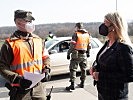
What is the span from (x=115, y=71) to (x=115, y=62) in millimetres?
101

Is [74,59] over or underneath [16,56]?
underneath

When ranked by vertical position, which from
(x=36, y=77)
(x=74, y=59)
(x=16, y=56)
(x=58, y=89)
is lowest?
(x=58, y=89)

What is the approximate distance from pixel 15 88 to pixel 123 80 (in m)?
1.26

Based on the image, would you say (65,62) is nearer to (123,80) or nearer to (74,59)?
(74,59)

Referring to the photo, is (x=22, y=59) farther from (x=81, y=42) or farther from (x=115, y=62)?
(x=81, y=42)

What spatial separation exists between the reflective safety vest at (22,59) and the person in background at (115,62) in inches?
28.5

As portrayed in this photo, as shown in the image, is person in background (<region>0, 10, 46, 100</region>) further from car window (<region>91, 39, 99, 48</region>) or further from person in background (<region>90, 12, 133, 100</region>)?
car window (<region>91, 39, 99, 48</region>)

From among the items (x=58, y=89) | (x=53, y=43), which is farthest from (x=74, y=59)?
(x=53, y=43)

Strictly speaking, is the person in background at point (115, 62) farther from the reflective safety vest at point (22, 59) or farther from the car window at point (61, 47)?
the car window at point (61, 47)

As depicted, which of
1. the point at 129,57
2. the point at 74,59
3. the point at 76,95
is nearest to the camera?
the point at 129,57

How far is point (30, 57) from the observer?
3779 millimetres

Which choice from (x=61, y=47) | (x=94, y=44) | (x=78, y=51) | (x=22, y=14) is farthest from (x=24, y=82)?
(x=94, y=44)

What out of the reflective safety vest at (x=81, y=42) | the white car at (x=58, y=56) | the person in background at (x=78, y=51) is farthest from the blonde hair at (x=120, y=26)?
the white car at (x=58, y=56)

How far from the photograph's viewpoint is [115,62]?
137 inches
